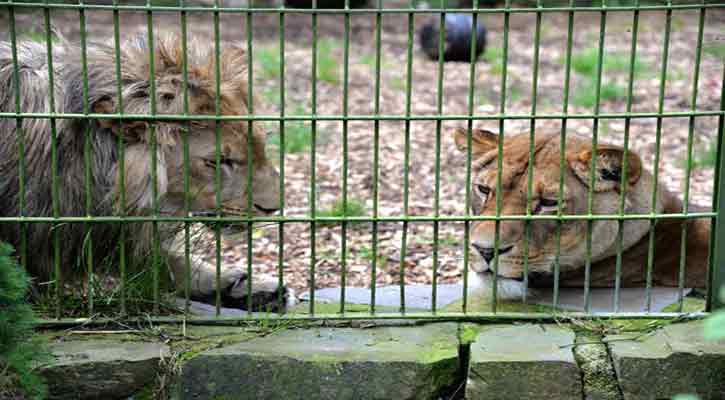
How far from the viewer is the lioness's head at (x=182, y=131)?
4066mm

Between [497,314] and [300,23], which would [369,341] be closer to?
[497,314]

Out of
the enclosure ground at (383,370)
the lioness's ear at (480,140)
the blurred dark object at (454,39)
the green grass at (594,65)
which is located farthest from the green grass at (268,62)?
the enclosure ground at (383,370)

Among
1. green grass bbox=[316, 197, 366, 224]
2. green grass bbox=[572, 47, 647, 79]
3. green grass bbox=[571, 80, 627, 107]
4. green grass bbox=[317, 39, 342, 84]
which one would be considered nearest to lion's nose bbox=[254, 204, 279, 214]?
green grass bbox=[316, 197, 366, 224]

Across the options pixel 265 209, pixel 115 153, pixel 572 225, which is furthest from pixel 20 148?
pixel 572 225

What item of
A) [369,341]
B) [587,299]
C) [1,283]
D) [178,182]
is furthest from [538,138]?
[1,283]

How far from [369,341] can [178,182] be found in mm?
1111

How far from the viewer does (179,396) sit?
358cm

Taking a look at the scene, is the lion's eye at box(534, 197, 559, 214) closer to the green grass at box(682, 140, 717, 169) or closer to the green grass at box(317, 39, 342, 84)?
the green grass at box(682, 140, 717, 169)

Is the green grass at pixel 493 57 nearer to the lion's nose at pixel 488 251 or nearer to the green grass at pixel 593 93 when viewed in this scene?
the green grass at pixel 593 93

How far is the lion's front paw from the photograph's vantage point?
14.1 ft

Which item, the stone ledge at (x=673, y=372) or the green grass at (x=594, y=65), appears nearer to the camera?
the stone ledge at (x=673, y=372)

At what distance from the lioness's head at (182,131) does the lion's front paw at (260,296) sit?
1.08 ft

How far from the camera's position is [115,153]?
4086mm

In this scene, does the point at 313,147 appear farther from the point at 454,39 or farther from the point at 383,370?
the point at 454,39
